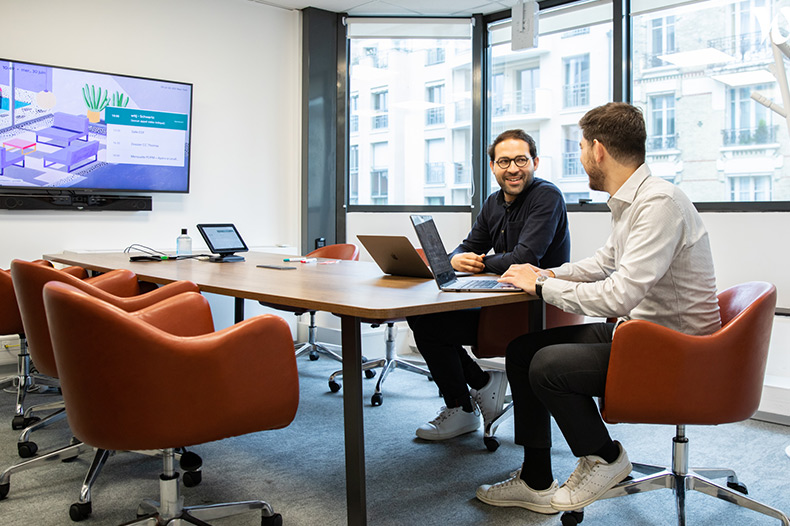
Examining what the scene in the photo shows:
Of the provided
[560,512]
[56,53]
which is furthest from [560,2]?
[560,512]

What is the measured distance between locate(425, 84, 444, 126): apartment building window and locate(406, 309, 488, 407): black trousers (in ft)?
9.51

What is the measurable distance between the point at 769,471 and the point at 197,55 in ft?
14.6

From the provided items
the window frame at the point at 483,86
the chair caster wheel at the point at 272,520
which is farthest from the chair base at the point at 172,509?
the window frame at the point at 483,86

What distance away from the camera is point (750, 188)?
4023 mm

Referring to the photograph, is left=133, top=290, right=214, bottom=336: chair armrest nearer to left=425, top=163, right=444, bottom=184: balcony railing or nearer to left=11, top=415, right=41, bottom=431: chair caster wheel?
left=11, top=415, right=41, bottom=431: chair caster wheel

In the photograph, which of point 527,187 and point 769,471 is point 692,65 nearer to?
point 527,187

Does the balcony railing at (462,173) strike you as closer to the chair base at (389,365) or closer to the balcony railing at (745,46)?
the chair base at (389,365)

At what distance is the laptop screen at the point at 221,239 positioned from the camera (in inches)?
142

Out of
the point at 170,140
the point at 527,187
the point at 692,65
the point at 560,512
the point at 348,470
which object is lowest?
the point at 560,512

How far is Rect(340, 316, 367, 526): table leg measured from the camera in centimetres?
181

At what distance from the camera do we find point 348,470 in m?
1.84

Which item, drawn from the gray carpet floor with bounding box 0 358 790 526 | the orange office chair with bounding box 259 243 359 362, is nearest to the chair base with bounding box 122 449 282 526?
the gray carpet floor with bounding box 0 358 790 526

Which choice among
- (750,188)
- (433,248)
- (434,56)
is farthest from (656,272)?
(434,56)

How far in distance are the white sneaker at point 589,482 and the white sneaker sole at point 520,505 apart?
0.12 meters
